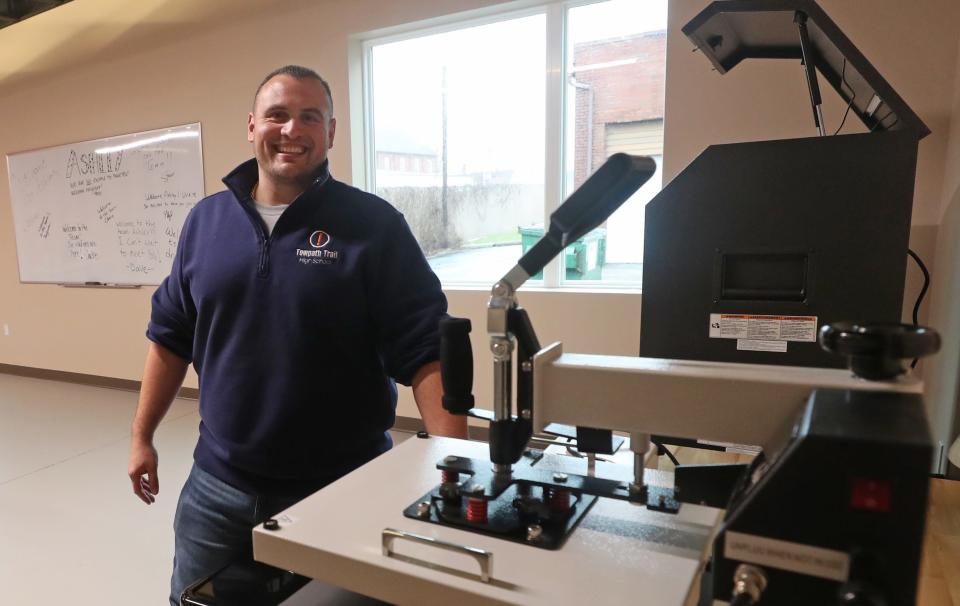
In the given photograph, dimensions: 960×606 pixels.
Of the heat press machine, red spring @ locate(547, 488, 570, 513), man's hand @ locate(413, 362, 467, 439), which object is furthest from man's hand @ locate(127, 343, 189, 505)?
red spring @ locate(547, 488, 570, 513)

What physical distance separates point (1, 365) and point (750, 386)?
6537mm

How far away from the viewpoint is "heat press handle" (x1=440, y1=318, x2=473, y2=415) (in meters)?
0.66

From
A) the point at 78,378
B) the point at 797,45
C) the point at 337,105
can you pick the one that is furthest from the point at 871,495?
the point at 78,378

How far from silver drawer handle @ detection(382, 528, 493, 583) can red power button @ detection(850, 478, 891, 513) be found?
29cm

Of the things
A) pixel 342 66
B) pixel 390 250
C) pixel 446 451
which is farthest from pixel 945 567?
pixel 342 66

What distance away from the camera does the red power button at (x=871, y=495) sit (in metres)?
0.39

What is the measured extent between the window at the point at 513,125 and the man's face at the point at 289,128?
1.46 m

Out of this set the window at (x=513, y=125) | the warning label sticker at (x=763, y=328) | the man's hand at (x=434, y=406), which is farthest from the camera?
the window at (x=513, y=125)

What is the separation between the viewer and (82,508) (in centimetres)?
252

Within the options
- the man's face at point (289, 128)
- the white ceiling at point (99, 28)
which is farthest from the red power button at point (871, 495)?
the white ceiling at point (99, 28)

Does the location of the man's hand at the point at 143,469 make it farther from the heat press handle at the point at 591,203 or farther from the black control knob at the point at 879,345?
the black control knob at the point at 879,345

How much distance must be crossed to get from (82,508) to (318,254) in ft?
7.03

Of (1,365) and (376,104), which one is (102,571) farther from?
(1,365)

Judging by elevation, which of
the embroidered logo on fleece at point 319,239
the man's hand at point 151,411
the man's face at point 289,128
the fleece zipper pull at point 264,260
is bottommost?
the man's hand at point 151,411
